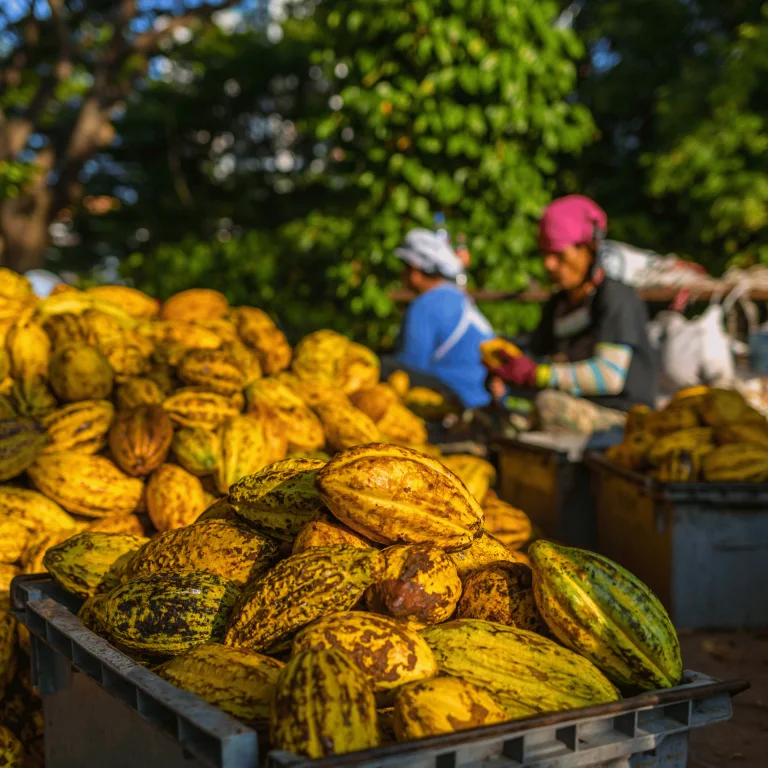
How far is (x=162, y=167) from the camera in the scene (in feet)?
56.4

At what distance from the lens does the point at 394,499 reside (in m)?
2.12

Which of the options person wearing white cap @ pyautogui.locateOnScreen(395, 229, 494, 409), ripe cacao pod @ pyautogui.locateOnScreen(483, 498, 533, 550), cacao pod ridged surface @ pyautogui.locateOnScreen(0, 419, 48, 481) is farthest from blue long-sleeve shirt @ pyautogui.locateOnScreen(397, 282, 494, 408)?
cacao pod ridged surface @ pyautogui.locateOnScreen(0, 419, 48, 481)

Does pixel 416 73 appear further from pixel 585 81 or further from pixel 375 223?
pixel 585 81

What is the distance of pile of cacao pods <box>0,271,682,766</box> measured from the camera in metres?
1.73

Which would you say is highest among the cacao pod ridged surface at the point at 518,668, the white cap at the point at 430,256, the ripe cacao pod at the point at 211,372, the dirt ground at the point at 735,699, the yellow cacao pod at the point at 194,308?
the white cap at the point at 430,256

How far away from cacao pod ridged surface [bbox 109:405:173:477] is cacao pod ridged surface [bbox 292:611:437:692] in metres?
1.68

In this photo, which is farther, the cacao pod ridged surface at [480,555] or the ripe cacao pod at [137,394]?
the ripe cacao pod at [137,394]

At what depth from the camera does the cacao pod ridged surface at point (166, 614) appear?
2.01 metres

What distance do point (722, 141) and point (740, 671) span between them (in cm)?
1042

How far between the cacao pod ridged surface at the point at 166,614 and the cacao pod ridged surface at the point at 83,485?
3.90 feet

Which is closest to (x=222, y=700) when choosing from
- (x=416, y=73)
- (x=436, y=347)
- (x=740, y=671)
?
(x=740, y=671)

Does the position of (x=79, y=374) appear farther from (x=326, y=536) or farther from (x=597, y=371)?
(x=597, y=371)

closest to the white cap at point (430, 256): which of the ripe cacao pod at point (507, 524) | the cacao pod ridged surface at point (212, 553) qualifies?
the ripe cacao pod at point (507, 524)

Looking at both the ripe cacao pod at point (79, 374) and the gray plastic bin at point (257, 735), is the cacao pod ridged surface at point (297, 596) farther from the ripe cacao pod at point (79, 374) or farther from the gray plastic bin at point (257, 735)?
the ripe cacao pod at point (79, 374)
